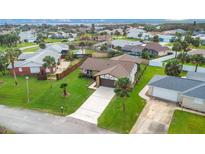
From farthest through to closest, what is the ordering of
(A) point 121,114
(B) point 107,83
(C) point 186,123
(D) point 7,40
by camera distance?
(D) point 7,40, (B) point 107,83, (A) point 121,114, (C) point 186,123

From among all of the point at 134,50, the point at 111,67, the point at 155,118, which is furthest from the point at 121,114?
the point at 134,50

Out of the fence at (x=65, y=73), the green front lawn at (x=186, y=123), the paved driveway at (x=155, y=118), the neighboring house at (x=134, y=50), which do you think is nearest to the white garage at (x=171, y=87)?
the paved driveway at (x=155, y=118)

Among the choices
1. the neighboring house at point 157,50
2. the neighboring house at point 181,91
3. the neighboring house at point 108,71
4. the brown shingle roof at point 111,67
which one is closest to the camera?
the neighboring house at point 181,91

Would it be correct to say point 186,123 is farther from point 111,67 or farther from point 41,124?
point 41,124

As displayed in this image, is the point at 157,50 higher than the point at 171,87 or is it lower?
higher

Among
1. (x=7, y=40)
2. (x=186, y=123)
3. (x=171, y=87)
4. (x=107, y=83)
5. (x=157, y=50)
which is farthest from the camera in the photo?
(x=7, y=40)

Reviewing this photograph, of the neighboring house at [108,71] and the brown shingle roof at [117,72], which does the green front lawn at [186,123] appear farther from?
the neighboring house at [108,71]

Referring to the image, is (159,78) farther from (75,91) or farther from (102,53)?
(102,53)
